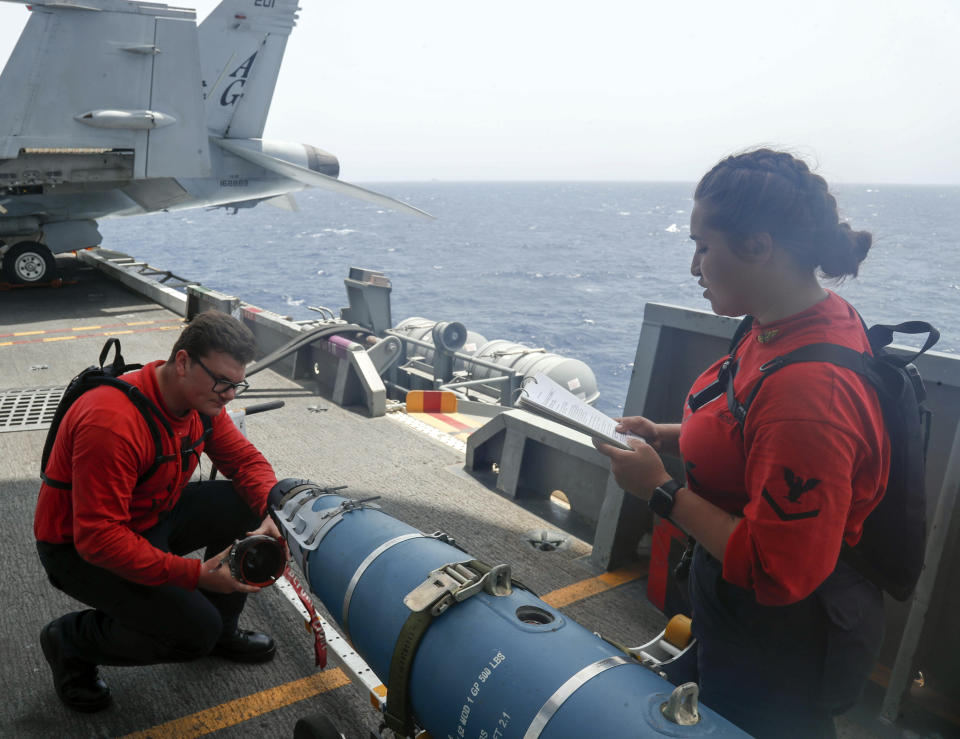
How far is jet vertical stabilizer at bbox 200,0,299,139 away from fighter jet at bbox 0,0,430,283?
6.91 feet

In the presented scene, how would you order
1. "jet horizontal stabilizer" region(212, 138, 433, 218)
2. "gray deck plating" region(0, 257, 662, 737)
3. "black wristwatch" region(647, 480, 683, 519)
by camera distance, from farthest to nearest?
"jet horizontal stabilizer" region(212, 138, 433, 218) < "gray deck plating" region(0, 257, 662, 737) < "black wristwatch" region(647, 480, 683, 519)

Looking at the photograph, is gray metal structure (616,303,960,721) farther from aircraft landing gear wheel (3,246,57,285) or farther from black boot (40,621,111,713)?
aircraft landing gear wheel (3,246,57,285)

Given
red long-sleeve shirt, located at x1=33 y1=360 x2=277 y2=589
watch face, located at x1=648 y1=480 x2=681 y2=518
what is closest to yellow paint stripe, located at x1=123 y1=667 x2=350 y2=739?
red long-sleeve shirt, located at x1=33 y1=360 x2=277 y2=589

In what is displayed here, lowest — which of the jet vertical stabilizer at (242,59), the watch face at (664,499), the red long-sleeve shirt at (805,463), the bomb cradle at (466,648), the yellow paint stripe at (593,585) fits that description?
the yellow paint stripe at (593,585)

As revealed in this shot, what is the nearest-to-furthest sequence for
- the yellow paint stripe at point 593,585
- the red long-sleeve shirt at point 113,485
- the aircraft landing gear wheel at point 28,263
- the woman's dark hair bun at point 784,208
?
the woman's dark hair bun at point 784,208
the red long-sleeve shirt at point 113,485
the yellow paint stripe at point 593,585
the aircraft landing gear wheel at point 28,263

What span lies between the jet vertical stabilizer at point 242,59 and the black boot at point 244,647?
14.9m

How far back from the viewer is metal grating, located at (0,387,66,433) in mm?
6064

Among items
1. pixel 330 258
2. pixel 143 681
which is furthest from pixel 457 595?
pixel 330 258

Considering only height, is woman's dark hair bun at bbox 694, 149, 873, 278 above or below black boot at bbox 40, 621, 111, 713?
above

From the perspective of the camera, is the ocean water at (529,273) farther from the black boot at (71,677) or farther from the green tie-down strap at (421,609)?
the black boot at (71,677)

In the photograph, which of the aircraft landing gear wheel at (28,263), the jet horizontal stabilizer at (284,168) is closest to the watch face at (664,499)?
the aircraft landing gear wheel at (28,263)

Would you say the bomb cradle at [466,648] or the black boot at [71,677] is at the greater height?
the bomb cradle at [466,648]

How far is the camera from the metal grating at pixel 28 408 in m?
6.06

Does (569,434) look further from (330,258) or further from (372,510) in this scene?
(330,258)
